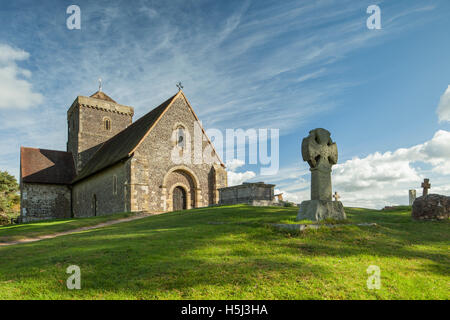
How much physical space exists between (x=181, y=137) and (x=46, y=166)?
1740 cm

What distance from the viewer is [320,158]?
10.6m

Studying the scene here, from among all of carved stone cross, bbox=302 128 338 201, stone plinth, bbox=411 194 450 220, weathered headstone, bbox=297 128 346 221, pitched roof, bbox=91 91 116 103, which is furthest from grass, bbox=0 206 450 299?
pitched roof, bbox=91 91 116 103

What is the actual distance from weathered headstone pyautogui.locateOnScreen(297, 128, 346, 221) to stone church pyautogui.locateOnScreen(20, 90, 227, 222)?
543 inches

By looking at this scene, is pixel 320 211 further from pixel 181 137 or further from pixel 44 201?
pixel 44 201

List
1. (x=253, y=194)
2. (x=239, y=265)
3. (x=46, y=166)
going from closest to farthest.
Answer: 1. (x=239, y=265)
2. (x=253, y=194)
3. (x=46, y=166)

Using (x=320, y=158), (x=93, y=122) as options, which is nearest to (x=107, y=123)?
(x=93, y=122)

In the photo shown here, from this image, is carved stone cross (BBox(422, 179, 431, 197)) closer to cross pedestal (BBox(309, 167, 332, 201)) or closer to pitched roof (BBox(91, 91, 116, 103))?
cross pedestal (BBox(309, 167, 332, 201))

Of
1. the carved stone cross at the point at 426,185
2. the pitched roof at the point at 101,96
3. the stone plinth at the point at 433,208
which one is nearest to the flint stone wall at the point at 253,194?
the stone plinth at the point at 433,208

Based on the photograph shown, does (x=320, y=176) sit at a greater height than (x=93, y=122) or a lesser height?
lesser

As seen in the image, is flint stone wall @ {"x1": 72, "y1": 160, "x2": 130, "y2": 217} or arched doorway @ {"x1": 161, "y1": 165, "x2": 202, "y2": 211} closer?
flint stone wall @ {"x1": 72, "y1": 160, "x2": 130, "y2": 217}

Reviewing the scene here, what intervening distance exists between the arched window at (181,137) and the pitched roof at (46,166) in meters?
14.8

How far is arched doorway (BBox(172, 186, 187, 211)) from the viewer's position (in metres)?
24.4
